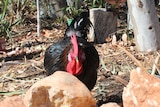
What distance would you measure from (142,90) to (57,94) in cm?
28

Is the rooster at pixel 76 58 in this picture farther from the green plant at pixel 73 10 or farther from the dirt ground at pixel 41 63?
the green plant at pixel 73 10

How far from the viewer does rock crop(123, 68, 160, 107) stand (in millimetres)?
1219

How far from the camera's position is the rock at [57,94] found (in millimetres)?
1345

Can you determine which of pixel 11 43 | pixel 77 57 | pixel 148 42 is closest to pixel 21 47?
pixel 11 43

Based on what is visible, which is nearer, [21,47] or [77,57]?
[77,57]

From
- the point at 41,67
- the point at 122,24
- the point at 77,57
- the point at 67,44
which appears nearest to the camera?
the point at 77,57

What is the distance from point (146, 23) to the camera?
400 cm

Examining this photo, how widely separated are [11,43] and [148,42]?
1.70m

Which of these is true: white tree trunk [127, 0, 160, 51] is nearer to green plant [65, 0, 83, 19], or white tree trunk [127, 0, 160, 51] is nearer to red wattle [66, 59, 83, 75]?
green plant [65, 0, 83, 19]

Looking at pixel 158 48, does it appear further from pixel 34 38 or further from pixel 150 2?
pixel 34 38

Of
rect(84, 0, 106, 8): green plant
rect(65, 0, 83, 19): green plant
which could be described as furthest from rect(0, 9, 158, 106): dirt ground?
rect(84, 0, 106, 8): green plant

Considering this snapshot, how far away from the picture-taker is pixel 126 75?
10.9 feet

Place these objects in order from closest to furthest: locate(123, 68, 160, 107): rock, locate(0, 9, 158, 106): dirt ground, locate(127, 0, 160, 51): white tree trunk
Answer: locate(123, 68, 160, 107): rock → locate(0, 9, 158, 106): dirt ground → locate(127, 0, 160, 51): white tree trunk

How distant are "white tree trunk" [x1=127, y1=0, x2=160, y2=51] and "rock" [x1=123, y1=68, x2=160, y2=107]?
9.05ft
